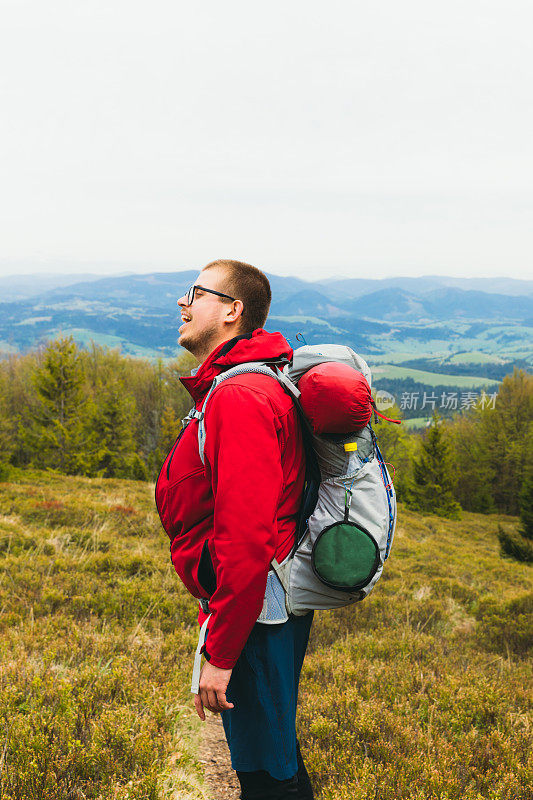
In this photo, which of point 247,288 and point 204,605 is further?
point 247,288

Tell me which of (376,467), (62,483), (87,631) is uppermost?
(376,467)

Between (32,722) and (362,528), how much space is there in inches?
104

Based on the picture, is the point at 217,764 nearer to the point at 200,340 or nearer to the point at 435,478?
the point at 200,340

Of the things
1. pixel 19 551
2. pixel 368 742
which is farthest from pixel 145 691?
pixel 19 551

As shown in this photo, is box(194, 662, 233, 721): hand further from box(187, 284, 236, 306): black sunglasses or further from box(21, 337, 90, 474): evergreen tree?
box(21, 337, 90, 474): evergreen tree

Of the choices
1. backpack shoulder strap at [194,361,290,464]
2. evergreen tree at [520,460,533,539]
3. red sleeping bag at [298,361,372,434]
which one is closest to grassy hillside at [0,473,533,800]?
backpack shoulder strap at [194,361,290,464]

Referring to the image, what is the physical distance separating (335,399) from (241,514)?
1.87 ft

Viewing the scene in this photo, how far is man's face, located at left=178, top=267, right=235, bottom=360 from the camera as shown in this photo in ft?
7.26

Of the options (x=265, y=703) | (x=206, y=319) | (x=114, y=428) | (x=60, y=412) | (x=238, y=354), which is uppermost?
(x=206, y=319)

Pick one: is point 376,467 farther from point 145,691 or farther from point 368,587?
point 145,691

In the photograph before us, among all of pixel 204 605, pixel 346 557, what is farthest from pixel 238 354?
pixel 204 605

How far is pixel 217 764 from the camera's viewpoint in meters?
3.11

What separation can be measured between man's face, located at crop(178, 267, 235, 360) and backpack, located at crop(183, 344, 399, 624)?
399mm

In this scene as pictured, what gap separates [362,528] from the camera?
6.00 feet
